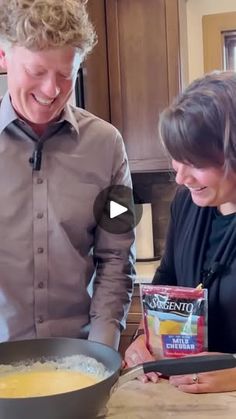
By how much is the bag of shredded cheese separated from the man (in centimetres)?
21

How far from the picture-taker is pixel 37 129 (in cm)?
147

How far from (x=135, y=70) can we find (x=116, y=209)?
1.53 meters

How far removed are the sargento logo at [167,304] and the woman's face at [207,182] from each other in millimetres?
238

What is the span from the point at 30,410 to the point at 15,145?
0.76 metres

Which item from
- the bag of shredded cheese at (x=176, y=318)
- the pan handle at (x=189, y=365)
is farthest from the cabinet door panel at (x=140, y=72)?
the pan handle at (x=189, y=365)

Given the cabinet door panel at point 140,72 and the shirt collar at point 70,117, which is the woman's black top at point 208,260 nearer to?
the shirt collar at point 70,117

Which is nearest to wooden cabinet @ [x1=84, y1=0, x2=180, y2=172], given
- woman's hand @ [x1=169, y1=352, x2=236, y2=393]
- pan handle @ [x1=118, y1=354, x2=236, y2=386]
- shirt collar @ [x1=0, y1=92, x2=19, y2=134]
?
shirt collar @ [x1=0, y1=92, x2=19, y2=134]

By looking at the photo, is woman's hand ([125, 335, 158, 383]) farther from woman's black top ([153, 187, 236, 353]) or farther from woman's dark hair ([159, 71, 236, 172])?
woman's dark hair ([159, 71, 236, 172])

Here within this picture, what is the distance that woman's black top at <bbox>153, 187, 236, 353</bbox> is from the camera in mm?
1321

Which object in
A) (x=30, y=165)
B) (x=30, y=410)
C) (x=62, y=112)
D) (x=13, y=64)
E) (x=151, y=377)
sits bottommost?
(x=151, y=377)

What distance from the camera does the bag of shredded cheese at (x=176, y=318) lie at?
1.19 m

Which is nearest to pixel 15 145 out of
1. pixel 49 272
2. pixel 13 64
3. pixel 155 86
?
pixel 13 64

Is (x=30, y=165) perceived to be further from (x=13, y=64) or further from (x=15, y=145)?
(x=13, y=64)

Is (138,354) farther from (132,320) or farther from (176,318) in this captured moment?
(132,320)
